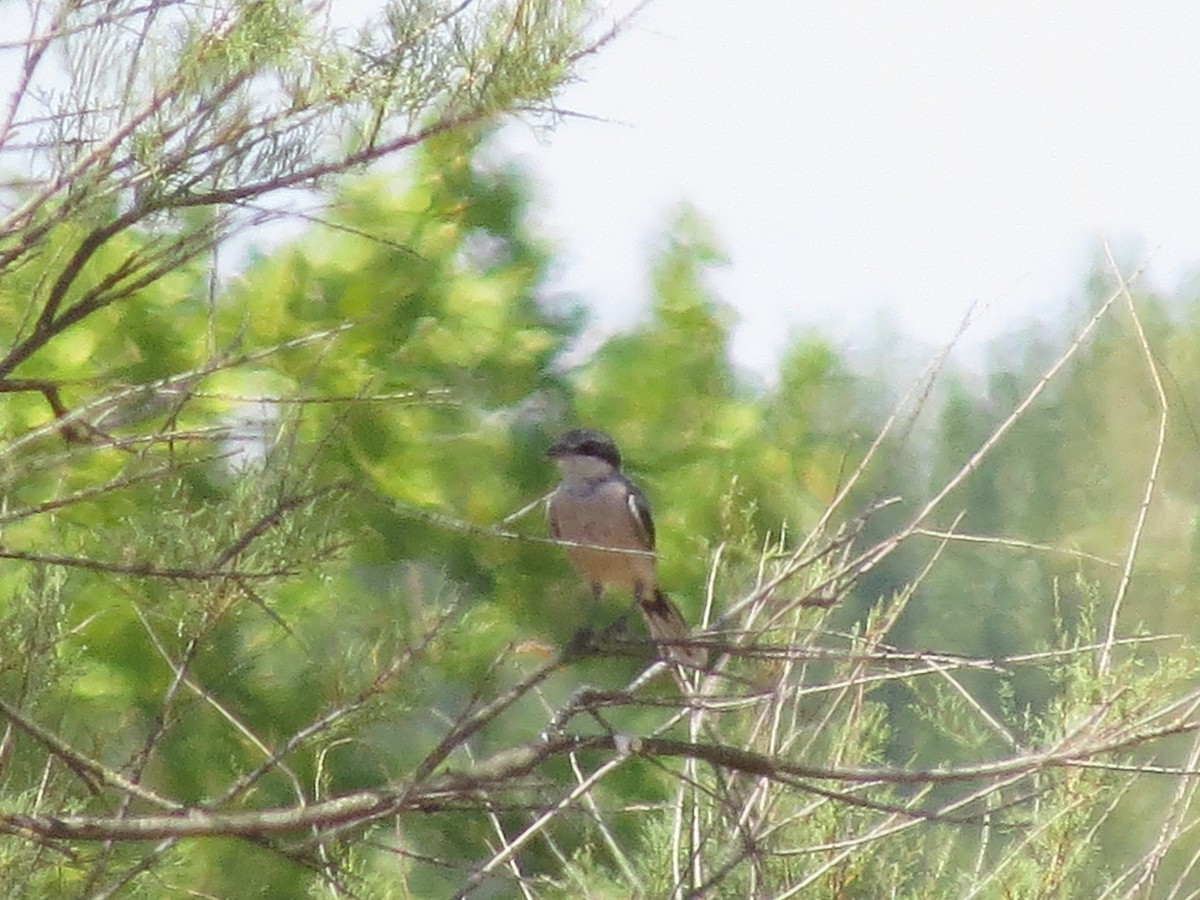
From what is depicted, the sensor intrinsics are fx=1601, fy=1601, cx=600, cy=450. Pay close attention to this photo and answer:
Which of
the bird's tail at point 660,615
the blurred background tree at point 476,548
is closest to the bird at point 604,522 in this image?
the bird's tail at point 660,615

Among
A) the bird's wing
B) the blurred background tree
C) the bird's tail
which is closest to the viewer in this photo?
the blurred background tree

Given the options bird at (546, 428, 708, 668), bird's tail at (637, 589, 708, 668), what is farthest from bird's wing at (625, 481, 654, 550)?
bird's tail at (637, 589, 708, 668)

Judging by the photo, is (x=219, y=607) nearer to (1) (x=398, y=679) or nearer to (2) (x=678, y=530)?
(1) (x=398, y=679)

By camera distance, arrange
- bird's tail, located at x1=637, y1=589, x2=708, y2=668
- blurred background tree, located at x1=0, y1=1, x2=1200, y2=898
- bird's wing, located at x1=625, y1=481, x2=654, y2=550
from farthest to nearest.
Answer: bird's wing, located at x1=625, y1=481, x2=654, y2=550 → bird's tail, located at x1=637, y1=589, x2=708, y2=668 → blurred background tree, located at x1=0, y1=1, x2=1200, y2=898

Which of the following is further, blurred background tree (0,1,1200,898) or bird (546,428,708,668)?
bird (546,428,708,668)

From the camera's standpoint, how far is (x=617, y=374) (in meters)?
6.76

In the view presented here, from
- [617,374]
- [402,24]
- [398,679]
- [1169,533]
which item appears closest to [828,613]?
[398,679]

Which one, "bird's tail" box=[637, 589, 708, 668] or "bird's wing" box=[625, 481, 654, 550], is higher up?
"bird's wing" box=[625, 481, 654, 550]

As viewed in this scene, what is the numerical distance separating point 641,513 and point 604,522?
0.15m

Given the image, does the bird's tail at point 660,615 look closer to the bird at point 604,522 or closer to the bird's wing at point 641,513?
the bird at point 604,522

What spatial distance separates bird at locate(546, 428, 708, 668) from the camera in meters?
4.35

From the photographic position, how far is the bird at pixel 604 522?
4.35 meters

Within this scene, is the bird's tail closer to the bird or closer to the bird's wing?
the bird

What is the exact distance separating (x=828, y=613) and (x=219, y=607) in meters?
0.96
